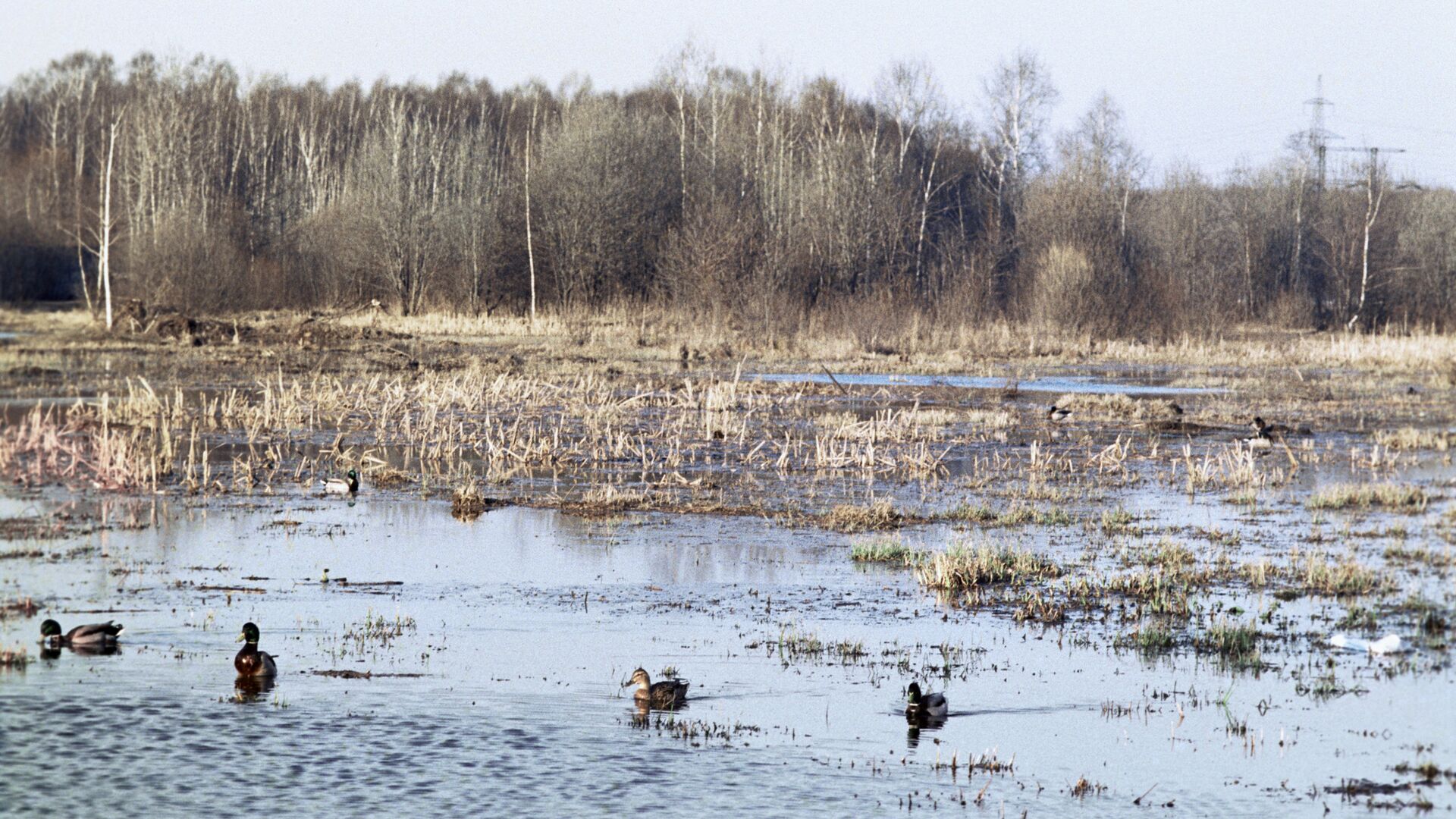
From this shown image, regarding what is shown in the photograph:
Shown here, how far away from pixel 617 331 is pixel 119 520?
2851cm

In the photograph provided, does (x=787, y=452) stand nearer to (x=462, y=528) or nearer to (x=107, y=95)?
(x=462, y=528)

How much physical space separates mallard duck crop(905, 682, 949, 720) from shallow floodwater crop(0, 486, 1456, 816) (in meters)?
0.10

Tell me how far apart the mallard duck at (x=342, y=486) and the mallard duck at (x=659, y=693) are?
832 centimetres

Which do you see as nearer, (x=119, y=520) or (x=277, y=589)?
(x=277, y=589)

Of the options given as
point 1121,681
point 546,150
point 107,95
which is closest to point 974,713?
point 1121,681

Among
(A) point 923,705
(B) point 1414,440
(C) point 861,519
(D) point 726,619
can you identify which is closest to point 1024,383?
(B) point 1414,440

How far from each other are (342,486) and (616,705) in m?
8.36

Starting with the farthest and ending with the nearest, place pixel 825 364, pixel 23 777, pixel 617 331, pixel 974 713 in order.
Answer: pixel 617 331
pixel 825 364
pixel 974 713
pixel 23 777

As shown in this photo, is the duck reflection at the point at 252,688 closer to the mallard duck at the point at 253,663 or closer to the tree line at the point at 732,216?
the mallard duck at the point at 253,663

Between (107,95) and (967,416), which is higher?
(107,95)

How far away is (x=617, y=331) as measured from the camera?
41500mm

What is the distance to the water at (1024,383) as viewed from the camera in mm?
28938

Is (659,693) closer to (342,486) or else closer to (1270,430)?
(342,486)

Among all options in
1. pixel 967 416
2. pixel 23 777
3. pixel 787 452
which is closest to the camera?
pixel 23 777
